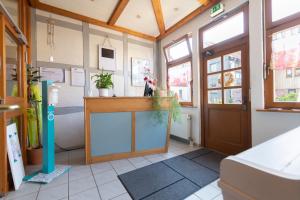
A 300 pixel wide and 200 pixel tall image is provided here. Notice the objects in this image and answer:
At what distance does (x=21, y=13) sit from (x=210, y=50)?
11.8 ft

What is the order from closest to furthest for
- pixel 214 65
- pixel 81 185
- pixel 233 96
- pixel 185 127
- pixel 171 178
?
pixel 81 185, pixel 171 178, pixel 233 96, pixel 214 65, pixel 185 127

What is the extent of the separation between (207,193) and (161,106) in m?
1.52

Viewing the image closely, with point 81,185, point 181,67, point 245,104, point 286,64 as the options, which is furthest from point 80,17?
point 286,64

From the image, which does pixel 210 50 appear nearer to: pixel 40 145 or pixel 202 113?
pixel 202 113

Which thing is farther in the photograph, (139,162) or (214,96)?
(214,96)

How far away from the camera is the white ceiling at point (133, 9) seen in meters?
3.11

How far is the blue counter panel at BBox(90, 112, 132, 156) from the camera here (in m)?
2.41

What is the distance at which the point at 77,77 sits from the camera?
3.42m

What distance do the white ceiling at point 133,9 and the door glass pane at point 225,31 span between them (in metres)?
0.65

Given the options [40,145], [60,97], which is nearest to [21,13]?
[60,97]

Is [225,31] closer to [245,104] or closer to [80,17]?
[245,104]

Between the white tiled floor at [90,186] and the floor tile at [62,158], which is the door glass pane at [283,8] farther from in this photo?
the floor tile at [62,158]

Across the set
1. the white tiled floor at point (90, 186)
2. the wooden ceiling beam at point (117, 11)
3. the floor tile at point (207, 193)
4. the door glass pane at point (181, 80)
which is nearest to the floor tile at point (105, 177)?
the white tiled floor at point (90, 186)

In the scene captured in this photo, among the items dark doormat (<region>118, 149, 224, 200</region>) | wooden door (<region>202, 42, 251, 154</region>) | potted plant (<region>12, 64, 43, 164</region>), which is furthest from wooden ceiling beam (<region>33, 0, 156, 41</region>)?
dark doormat (<region>118, 149, 224, 200</region>)
